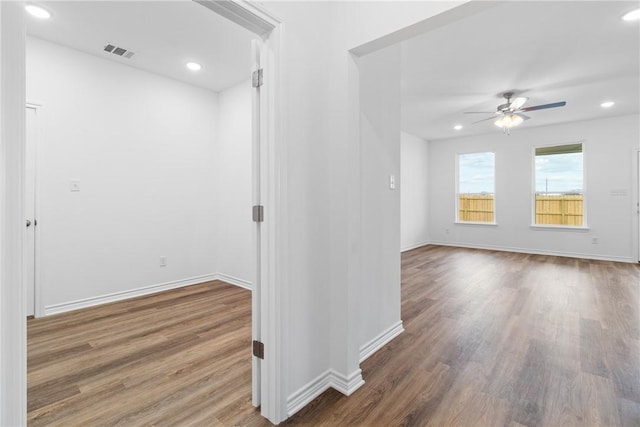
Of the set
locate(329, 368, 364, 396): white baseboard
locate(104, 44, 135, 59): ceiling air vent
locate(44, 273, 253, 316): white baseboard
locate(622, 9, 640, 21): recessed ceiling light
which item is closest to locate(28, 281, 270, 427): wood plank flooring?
locate(44, 273, 253, 316): white baseboard

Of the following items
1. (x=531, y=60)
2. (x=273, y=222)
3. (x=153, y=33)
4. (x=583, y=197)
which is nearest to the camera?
(x=273, y=222)

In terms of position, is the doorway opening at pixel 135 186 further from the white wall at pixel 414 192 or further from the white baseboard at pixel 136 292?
the white wall at pixel 414 192

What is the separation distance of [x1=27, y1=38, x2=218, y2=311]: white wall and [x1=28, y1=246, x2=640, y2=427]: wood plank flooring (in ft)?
1.52

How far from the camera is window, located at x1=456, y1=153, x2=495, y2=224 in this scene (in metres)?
7.33

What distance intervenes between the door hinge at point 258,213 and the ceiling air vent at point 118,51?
283 centimetres

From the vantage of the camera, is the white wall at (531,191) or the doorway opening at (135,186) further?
the white wall at (531,191)

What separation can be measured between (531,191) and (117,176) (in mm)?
7817

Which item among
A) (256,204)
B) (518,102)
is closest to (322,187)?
(256,204)

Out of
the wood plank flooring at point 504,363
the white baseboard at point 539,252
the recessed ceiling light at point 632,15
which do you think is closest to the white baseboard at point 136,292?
the wood plank flooring at point 504,363

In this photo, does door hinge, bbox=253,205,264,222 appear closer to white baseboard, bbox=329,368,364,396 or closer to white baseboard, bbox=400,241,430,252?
white baseboard, bbox=329,368,364,396

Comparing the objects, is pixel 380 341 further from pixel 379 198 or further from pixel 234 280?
pixel 234 280

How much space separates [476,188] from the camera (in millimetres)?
7566

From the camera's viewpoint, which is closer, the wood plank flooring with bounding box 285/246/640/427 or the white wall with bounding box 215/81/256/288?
the wood plank flooring with bounding box 285/246/640/427

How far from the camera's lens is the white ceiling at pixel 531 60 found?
2664 millimetres
